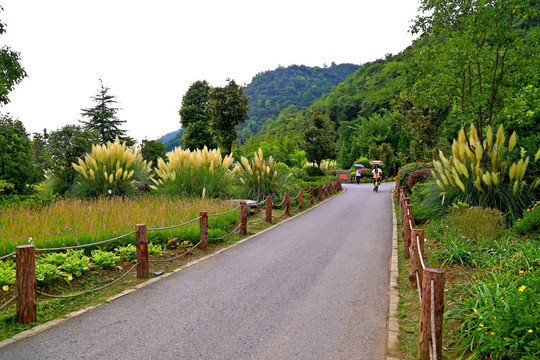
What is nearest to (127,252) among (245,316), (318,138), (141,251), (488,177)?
(141,251)

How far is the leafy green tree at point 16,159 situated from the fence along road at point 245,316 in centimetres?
918

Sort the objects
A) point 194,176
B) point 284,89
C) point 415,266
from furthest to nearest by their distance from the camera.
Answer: point 284,89
point 194,176
point 415,266

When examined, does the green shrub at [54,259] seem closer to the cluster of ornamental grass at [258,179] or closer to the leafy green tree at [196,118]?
the cluster of ornamental grass at [258,179]

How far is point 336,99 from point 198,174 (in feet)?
250

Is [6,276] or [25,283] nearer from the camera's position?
[25,283]

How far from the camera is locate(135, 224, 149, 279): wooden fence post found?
5805 millimetres

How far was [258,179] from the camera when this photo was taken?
1399 centimetres

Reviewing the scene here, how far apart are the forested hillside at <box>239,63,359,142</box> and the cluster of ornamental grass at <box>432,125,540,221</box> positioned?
85.1 m

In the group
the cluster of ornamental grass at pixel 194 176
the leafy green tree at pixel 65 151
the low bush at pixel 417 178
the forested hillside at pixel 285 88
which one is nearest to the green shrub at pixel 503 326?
the cluster of ornamental grass at pixel 194 176

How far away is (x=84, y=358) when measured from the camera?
3312 mm

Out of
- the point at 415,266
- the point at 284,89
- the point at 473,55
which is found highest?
the point at 284,89

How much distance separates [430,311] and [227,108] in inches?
859

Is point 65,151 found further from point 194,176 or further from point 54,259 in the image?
point 54,259

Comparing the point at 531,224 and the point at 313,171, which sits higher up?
the point at 313,171
